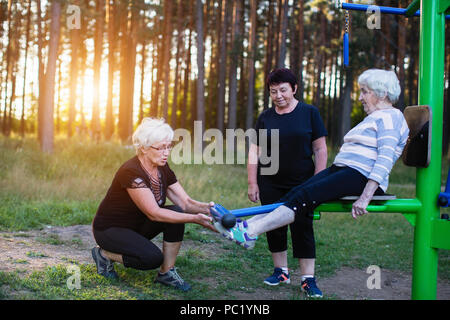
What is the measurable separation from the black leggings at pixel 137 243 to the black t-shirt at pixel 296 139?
3.45 feet

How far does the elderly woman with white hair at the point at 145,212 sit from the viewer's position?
3768 millimetres

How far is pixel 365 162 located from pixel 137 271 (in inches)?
93.6

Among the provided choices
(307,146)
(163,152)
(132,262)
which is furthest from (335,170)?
(132,262)

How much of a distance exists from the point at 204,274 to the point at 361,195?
209cm

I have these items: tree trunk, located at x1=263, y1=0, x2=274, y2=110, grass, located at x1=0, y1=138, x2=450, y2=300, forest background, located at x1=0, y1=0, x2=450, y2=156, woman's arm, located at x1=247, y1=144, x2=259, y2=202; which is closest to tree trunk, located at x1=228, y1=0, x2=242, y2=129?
forest background, located at x1=0, y1=0, x2=450, y2=156

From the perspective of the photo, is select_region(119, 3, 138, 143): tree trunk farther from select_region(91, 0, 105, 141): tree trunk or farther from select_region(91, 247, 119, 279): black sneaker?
select_region(91, 247, 119, 279): black sneaker

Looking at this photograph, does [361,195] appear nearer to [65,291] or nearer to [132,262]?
[132,262]

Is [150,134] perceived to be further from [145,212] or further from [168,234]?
[168,234]

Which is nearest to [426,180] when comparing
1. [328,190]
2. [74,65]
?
[328,190]

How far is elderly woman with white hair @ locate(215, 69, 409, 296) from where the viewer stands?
3412 millimetres

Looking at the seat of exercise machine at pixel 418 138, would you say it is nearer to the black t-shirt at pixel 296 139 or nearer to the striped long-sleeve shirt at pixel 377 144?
the striped long-sleeve shirt at pixel 377 144

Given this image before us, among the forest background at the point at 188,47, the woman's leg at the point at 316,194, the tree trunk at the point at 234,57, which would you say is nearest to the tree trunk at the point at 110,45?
the forest background at the point at 188,47

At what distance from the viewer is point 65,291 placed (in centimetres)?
378
